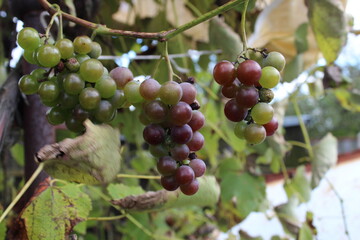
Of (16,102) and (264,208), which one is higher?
(16,102)

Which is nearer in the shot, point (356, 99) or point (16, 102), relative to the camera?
point (16, 102)

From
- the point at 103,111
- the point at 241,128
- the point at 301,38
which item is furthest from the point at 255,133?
the point at 301,38

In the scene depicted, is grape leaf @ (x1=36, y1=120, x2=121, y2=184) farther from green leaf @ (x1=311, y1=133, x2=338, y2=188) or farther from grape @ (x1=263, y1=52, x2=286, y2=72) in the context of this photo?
green leaf @ (x1=311, y1=133, x2=338, y2=188)

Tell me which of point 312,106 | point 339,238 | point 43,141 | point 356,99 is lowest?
point 339,238

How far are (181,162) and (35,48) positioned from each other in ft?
0.49

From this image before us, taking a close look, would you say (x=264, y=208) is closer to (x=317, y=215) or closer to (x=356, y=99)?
(x=317, y=215)

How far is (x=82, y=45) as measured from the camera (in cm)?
31

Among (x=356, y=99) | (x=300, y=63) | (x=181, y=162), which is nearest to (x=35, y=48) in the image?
(x=181, y=162)

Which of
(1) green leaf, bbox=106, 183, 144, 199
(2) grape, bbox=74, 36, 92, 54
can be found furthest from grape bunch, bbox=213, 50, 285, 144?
(1) green leaf, bbox=106, 183, 144, 199

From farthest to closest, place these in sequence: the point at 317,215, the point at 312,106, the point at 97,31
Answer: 1. the point at 312,106
2. the point at 317,215
3. the point at 97,31

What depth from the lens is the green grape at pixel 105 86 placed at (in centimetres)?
30

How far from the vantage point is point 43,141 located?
47cm

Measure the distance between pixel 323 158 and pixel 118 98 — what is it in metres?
0.55

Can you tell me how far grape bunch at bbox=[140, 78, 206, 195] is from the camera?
286 millimetres
